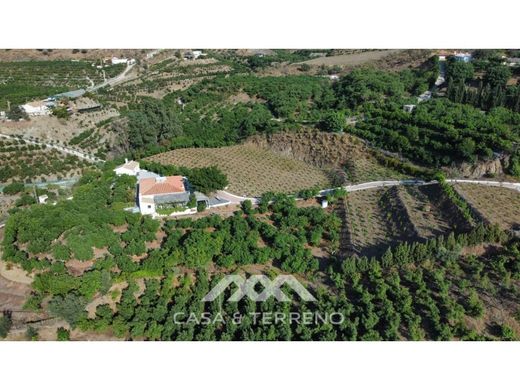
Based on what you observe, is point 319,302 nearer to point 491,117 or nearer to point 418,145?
point 418,145

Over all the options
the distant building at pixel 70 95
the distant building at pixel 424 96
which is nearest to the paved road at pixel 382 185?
the distant building at pixel 424 96

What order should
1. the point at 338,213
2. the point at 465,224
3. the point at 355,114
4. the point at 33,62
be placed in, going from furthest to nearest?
the point at 33,62, the point at 355,114, the point at 338,213, the point at 465,224

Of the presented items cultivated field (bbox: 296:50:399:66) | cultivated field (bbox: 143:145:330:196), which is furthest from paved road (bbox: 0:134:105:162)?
cultivated field (bbox: 296:50:399:66)

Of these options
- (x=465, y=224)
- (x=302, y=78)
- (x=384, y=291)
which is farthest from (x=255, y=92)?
(x=384, y=291)

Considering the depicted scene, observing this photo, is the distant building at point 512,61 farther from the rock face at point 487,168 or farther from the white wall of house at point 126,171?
the white wall of house at point 126,171

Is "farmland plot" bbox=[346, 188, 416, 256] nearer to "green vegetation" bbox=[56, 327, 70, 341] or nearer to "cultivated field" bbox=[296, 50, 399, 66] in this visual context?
"green vegetation" bbox=[56, 327, 70, 341]

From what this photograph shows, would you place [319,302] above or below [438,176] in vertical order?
below

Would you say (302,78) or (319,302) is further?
(302,78)
